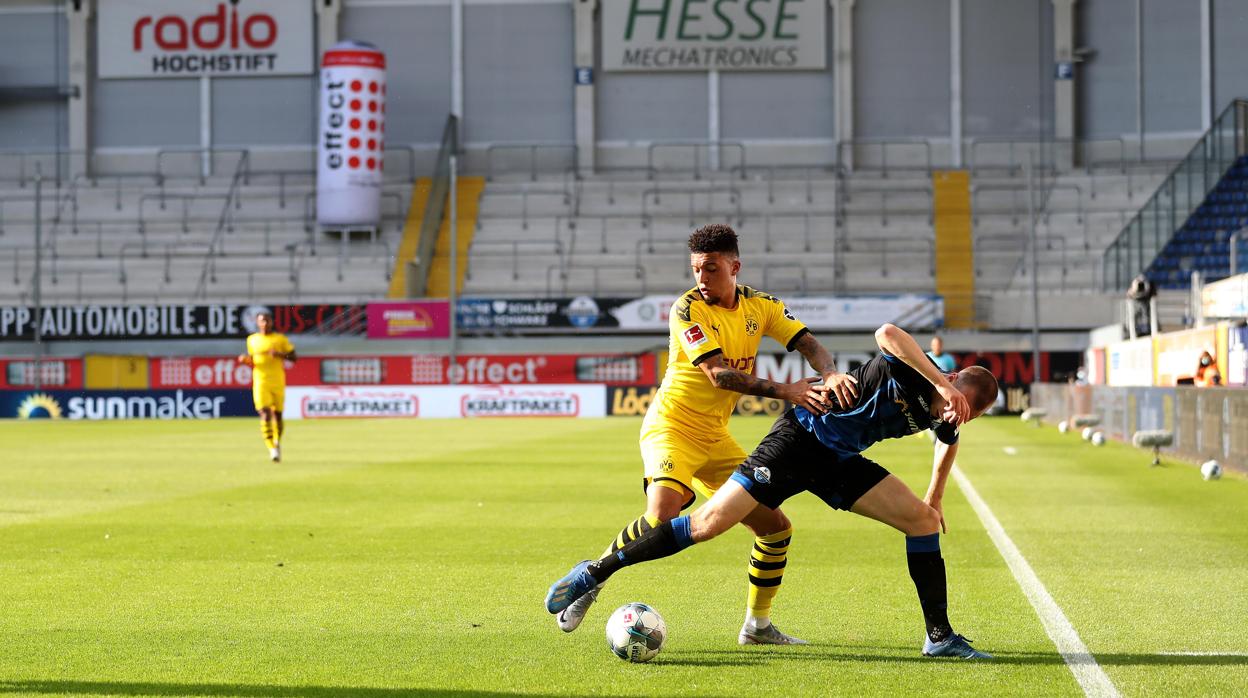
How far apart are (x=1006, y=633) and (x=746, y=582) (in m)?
2.37

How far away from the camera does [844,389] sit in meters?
7.04

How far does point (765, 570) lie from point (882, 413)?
4.10 ft

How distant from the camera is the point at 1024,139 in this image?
55.3 metres

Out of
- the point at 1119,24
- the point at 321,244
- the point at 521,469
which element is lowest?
the point at 521,469

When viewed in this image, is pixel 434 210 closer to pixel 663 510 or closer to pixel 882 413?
pixel 663 510

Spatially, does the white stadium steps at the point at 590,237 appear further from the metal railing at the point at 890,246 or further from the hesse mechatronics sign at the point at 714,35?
the hesse mechatronics sign at the point at 714,35

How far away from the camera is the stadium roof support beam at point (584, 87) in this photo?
56375 millimetres

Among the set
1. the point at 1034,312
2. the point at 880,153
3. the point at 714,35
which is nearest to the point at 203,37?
the point at 714,35

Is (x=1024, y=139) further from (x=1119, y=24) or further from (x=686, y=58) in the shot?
(x=686, y=58)

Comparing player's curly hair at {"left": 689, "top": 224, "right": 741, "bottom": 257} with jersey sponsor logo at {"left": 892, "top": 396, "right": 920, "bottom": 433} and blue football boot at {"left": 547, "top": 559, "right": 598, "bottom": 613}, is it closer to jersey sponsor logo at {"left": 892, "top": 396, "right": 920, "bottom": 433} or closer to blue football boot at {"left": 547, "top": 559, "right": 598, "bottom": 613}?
jersey sponsor logo at {"left": 892, "top": 396, "right": 920, "bottom": 433}

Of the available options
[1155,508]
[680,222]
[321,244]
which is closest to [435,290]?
[321,244]

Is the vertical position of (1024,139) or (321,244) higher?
(1024,139)

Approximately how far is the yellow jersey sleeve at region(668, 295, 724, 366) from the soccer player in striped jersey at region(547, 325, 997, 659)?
0.50 metres

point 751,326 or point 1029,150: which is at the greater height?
point 1029,150
